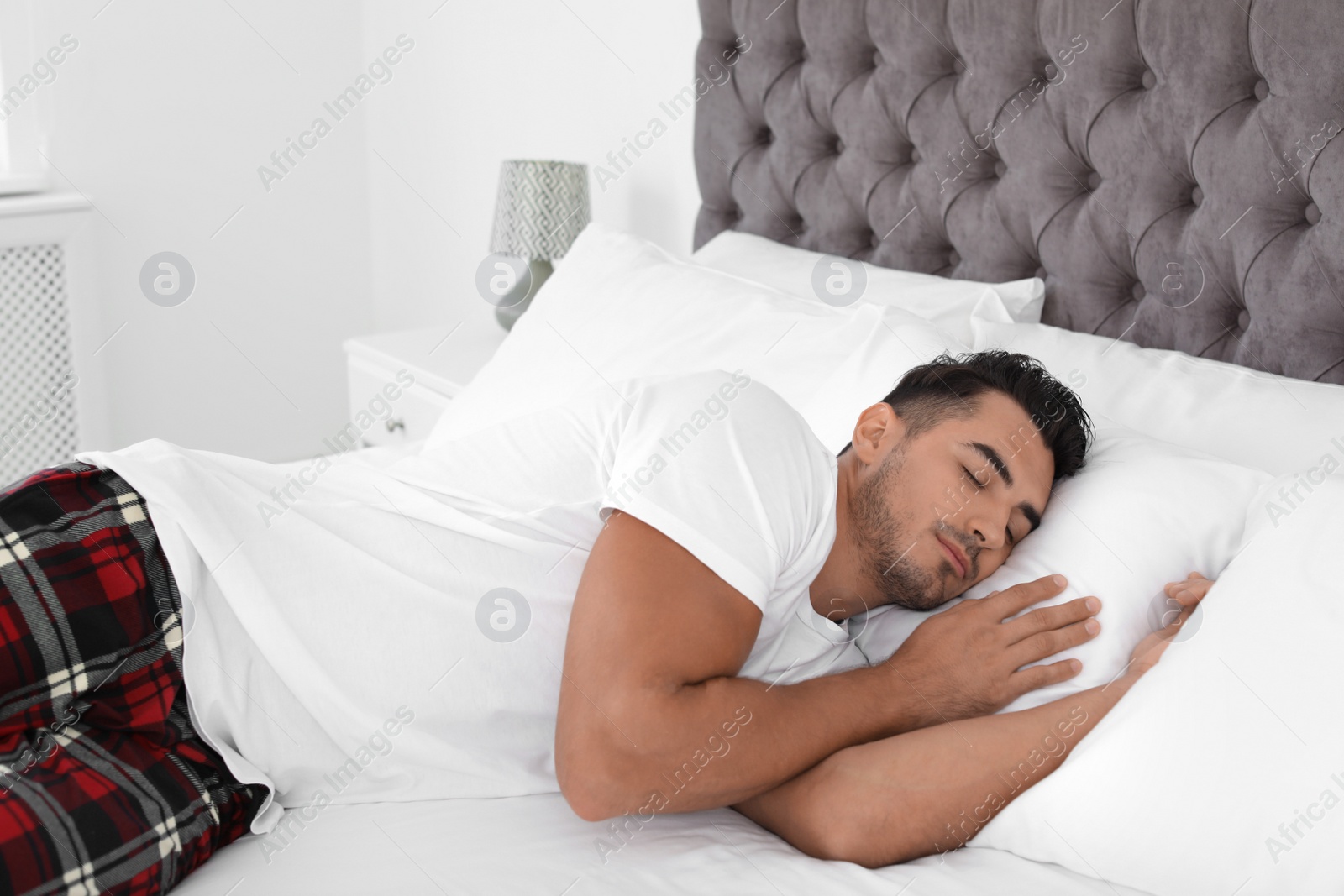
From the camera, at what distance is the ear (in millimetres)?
1261

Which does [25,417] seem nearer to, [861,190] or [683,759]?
[861,190]

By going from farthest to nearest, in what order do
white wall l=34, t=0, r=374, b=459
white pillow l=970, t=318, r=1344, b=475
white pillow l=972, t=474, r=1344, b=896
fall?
white wall l=34, t=0, r=374, b=459, white pillow l=970, t=318, r=1344, b=475, white pillow l=972, t=474, r=1344, b=896

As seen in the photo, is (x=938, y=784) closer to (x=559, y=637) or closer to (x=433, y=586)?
(x=559, y=637)

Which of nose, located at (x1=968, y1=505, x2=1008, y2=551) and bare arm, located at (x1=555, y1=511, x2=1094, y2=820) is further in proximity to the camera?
nose, located at (x1=968, y1=505, x2=1008, y2=551)

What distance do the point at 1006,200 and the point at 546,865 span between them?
1168 millimetres

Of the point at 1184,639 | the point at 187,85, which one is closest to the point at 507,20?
the point at 187,85

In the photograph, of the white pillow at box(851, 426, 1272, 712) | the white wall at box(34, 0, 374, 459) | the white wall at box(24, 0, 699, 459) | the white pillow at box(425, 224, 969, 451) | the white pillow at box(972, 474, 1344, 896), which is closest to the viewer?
the white pillow at box(972, 474, 1344, 896)

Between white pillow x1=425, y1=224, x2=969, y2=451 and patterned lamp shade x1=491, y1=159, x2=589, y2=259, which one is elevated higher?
patterned lamp shade x1=491, y1=159, x2=589, y2=259

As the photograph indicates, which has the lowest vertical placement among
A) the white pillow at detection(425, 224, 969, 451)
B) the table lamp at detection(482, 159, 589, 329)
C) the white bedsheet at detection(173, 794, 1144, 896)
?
the white bedsheet at detection(173, 794, 1144, 896)

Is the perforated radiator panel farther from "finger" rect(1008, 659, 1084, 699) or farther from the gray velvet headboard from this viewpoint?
"finger" rect(1008, 659, 1084, 699)

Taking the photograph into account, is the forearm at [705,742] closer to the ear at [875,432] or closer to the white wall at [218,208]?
the ear at [875,432]

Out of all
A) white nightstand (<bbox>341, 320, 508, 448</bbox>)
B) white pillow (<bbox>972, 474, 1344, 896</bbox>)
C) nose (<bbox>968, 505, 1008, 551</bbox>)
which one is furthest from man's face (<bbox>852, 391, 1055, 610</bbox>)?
white nightstand (<bbox>341, 320, 508, 448</bbox>)

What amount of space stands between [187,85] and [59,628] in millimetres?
2341

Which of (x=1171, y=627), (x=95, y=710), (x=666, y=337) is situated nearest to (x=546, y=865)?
(x=95, y=710)
